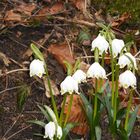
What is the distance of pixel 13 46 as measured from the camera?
3.60 m

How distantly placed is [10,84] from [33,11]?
850 mm

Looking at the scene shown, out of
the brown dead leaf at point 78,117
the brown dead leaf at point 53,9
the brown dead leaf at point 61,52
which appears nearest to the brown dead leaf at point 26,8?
the brown dead leaf at point 53,9

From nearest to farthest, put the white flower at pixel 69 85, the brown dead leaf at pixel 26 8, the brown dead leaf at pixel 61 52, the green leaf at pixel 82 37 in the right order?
1. the white flower at pixel 69 85
2. the brown dead leaf at pixel 61 52
3. the green leaf at pixel 82 37
4. the brown dead leaf at pixel 26 8

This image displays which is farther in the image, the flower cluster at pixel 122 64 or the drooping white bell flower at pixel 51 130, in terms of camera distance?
the drooping white bell flower at pixel 51 130

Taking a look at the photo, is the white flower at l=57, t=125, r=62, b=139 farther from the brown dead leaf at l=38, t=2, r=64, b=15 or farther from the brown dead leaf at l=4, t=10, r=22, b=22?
the brown dead leaf at l=38, t=2, r=64, b=15

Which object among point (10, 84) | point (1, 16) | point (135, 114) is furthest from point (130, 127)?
point (1, 16)

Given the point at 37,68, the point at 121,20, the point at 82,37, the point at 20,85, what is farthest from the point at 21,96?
the point at 121,20

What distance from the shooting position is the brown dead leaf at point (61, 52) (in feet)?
11.6

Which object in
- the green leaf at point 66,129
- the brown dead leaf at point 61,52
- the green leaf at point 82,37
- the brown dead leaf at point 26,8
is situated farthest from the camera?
the brown dead leaf at point 26,8

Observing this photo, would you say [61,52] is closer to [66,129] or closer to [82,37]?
[82,37]

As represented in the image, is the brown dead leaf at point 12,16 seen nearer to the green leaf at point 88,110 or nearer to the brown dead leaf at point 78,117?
the brown dead leaf at point 78,117

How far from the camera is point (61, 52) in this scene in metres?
3.59

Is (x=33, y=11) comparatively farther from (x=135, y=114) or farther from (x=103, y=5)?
(x=135, y=114)

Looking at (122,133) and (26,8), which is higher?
(26,8)
